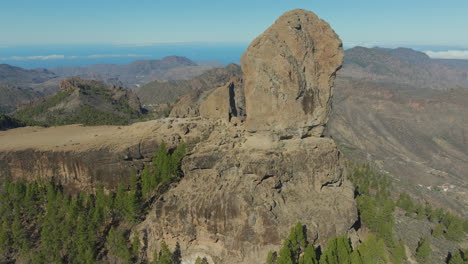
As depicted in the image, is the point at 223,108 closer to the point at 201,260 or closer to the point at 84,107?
the point at 201,260

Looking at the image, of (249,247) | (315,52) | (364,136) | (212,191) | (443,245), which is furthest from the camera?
(364,136)

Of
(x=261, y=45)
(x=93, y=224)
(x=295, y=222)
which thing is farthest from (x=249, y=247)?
(x=261, y=45)

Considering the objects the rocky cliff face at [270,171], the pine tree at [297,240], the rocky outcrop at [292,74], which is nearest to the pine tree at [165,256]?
the rocky cliff face at [270,171]

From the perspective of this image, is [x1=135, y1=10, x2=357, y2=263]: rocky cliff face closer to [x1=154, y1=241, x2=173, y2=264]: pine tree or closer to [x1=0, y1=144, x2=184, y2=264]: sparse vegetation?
[x1=154, y1=241, x2=173, y2=264]: pine tree

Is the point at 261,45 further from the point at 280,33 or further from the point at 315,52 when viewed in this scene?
the point at 315,52

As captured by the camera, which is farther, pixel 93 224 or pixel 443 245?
pixel 443 245

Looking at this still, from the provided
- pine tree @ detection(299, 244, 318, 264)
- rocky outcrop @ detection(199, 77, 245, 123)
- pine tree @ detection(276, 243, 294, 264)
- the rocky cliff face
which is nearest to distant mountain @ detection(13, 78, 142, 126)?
rocky outcrop @ detection(199, 77, 245, 123)
